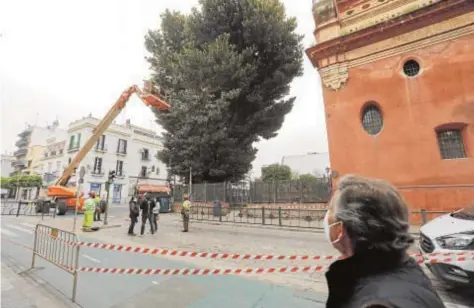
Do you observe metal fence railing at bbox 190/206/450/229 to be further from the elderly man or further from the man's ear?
the man's ear

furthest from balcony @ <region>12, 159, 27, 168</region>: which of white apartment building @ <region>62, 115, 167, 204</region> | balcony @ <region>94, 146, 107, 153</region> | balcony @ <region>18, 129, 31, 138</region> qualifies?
balcony @ <region>94, 146, 107, 153</region>

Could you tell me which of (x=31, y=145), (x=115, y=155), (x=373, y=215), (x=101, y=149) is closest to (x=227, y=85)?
(x=373, y=215)

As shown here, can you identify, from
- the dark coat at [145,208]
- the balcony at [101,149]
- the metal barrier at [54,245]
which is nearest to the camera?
the metal barrier at [54,245]

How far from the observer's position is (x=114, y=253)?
25.2 feet

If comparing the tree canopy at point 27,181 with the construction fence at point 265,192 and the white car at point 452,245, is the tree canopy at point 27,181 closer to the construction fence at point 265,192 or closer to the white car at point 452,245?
the construction fence at point 265,192

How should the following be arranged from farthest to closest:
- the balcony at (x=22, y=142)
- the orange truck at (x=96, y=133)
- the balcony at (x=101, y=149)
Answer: the balcony at (x=22, y=142) → the balcony at (x=101, y=149) → the orange truck at (x=96, y=133)

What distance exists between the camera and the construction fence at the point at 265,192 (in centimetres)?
1446

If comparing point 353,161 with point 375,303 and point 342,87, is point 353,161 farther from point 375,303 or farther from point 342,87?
point 375,303

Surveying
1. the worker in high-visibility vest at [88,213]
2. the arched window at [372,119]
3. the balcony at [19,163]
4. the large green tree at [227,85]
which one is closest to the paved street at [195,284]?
the worker in high-visibility vest at [88,213]

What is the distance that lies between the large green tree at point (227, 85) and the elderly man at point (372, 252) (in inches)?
668

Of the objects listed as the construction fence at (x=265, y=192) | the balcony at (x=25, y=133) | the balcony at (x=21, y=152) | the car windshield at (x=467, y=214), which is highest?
the balcony at (x=25, y=133)

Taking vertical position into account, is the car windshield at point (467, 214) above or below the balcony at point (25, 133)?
below

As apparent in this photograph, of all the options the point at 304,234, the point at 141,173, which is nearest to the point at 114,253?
the point at 304,234

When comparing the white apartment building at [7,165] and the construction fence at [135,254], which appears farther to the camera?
the white apartment building at [7,165]
